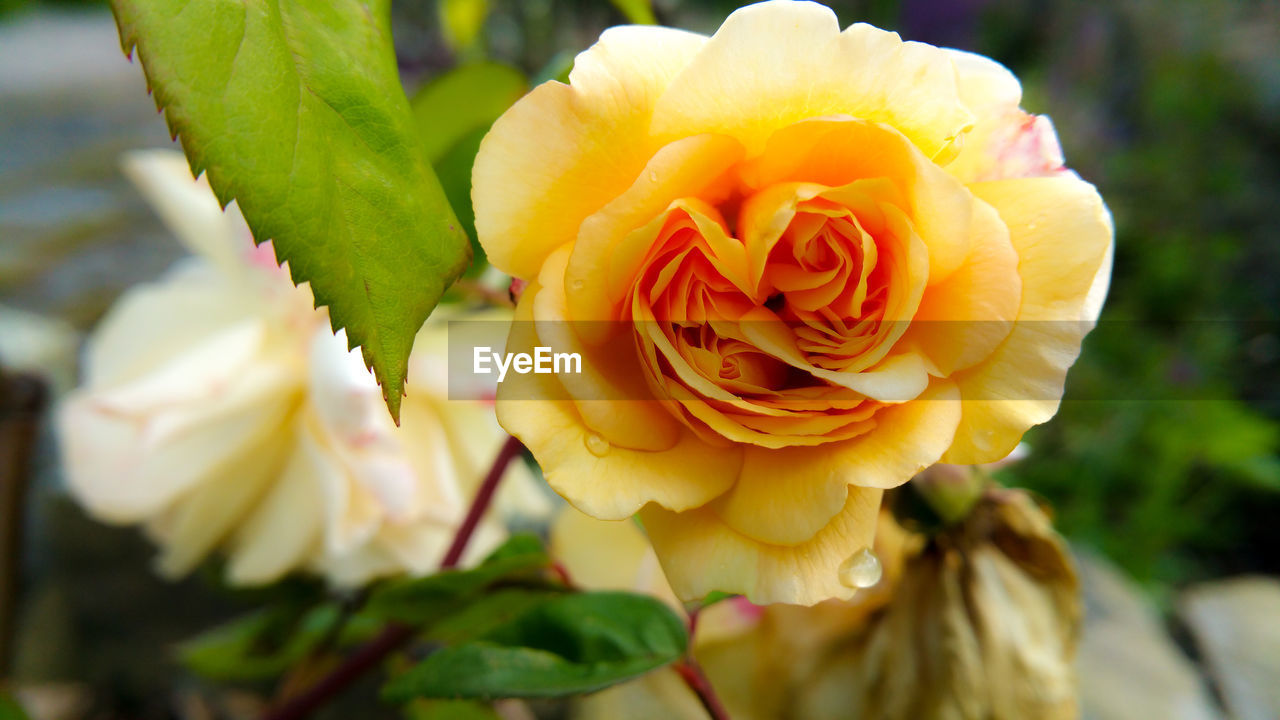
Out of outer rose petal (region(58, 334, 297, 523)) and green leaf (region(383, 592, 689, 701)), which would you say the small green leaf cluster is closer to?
green leaf (region(383, 592, 689, 701))

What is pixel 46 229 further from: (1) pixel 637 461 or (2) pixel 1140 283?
(2) pixel 1140 283

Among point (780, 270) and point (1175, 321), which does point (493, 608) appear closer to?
point (780, 270)

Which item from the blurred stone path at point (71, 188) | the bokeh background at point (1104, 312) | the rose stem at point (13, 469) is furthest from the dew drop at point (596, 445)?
the blurred stone path at point (71, 188)

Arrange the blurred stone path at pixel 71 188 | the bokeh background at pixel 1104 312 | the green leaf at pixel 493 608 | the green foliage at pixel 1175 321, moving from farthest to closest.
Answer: the green foliage at pixel 1175 321
the blurred stone path at pixel 71 188
the bokeh background at pixel 1104 312
the green leaf at pixel 493 608

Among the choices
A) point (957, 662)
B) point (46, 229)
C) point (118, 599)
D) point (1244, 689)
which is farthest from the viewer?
point (46, 229)

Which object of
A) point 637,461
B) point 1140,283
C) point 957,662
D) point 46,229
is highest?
point 637,461

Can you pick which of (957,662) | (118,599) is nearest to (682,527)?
(957,662)

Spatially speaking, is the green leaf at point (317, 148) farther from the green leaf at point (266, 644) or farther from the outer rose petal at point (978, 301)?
the green leaf at point (266, 644)
